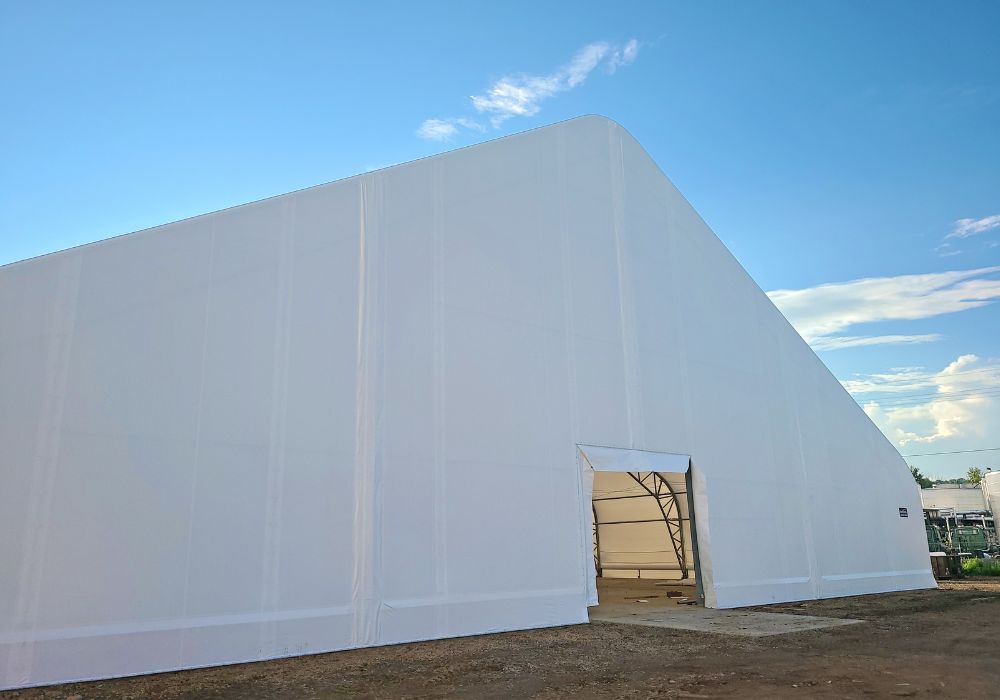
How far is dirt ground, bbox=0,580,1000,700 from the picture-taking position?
6410 millimetres

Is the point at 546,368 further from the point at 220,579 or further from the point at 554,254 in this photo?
the point at 220,579

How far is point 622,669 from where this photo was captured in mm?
7531

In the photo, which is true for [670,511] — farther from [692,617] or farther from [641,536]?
[692,617]

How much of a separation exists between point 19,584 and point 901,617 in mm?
12828

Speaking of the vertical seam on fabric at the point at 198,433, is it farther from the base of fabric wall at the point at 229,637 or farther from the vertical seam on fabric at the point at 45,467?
the vertical seam on fabric at the point at 45,467

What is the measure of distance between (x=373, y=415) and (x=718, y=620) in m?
6.67

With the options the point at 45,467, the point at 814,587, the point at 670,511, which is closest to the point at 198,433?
the point at 45,467

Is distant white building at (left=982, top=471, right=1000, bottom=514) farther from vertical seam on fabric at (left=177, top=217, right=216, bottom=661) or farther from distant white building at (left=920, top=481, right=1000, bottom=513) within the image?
vertical seam on fabric at (left=177, top=217, right=216, bottom=661)

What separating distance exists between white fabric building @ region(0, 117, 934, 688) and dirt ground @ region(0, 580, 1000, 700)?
0.60 meters

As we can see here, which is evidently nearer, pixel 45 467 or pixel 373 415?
→ pixel 45 467

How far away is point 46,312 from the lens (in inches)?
288

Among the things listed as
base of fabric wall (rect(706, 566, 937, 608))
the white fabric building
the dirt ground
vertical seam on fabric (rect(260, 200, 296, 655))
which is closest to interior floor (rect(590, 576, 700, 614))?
base of fabric wall (rect(706, 566, 937, 608))

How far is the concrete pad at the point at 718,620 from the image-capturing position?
1049 centimetres

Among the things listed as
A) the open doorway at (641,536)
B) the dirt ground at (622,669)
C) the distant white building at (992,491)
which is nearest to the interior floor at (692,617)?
the dirt ground at (622,669)
